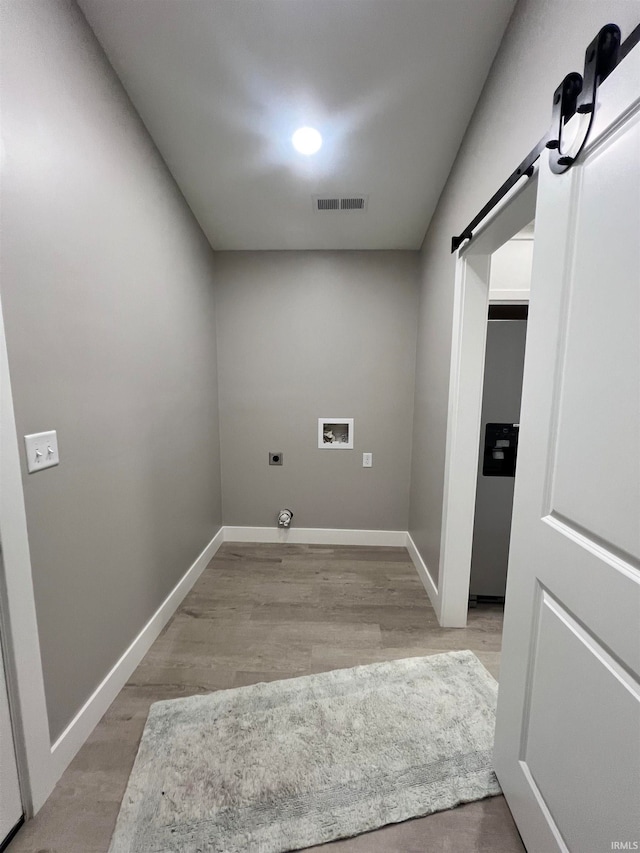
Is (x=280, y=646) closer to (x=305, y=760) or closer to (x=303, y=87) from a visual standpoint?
(x=305, y=760)

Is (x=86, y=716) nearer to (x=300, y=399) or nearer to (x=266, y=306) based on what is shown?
(x=300, y=399)

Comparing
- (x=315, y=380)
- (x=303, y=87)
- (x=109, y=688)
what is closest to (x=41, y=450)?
(x=109, y=688)

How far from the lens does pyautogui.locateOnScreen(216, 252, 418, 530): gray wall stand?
2684 mm

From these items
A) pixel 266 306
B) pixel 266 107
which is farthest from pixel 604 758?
pixel 266 306

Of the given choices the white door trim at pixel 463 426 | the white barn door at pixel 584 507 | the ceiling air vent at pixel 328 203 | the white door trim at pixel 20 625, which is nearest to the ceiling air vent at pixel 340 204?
the ceiling air vent at pixel 328 203

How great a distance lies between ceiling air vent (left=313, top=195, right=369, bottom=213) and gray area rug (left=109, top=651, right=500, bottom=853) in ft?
8.80

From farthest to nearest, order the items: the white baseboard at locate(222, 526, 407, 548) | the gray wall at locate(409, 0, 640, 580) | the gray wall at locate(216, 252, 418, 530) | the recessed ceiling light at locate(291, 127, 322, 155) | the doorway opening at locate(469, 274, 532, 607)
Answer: the white baseboard at locate(222, 526, 407, 548)
the gray wall at locate(216, 252, 418, 530)
the doorway opening at locate(469, 274, 532, 607)
the recessed ceiling light at locate(291, 127, 322, 155)
the gray wall at locate(409, 0, 640, 580)

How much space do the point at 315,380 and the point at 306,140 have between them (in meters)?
1.57

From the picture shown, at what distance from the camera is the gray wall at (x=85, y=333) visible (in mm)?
1001

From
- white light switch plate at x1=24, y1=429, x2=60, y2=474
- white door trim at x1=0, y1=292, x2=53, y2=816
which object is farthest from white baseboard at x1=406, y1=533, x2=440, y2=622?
white light switch plate at x1=24, y1=429, x2=60, y2=474

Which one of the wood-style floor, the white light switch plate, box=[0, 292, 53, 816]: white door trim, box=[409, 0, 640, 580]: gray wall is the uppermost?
box=[409, 0, 640, 580]: gray wall

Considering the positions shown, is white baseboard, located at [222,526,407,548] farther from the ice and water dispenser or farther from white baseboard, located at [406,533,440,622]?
the ice and water dispenser

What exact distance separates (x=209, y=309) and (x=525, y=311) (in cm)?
225

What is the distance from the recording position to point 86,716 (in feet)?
4.13
